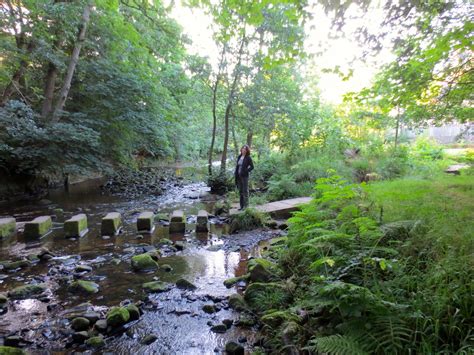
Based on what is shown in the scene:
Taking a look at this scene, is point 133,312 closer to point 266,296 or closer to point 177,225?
point 266,296

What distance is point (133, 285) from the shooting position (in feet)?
16.1

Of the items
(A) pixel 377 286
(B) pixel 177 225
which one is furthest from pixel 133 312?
(B) pixel 177 225

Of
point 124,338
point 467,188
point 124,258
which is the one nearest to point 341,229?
point 124,338

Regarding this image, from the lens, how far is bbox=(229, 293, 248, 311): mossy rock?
13.6 ft

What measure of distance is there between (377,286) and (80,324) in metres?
3.38

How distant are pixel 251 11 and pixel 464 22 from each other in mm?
3169

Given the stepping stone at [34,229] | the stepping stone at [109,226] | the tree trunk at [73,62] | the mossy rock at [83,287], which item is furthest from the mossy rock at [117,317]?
the tree trunk at [73,62]

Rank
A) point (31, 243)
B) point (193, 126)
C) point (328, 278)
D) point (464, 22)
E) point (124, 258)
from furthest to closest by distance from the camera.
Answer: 1. point (193, 126)
2. point (31, 243)
3. point (124, 258)
4. point (464, 22)
5. point (328, 278)

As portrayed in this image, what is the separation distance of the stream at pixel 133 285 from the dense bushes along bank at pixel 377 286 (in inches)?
25.5

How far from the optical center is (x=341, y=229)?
13.2 ft

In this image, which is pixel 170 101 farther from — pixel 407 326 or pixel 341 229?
pixel 407 326

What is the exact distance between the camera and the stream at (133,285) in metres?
3.53

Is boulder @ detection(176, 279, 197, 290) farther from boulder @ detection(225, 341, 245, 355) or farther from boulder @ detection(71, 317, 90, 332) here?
boulder @ detection(225, 341, 245, 355)

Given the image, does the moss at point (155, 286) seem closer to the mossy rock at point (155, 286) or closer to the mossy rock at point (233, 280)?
the mossy rock at point (155, 286)
